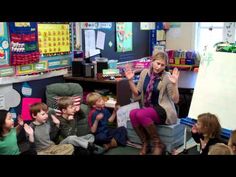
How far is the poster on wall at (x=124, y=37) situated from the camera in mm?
4461

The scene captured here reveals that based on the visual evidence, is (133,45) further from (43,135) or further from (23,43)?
(43,135)

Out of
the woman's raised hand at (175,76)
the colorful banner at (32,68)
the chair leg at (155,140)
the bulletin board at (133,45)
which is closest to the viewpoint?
the woman's raised hand at (175,76)

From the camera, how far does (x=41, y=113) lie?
260 cm

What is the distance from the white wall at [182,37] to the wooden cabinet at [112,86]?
7.19 ft

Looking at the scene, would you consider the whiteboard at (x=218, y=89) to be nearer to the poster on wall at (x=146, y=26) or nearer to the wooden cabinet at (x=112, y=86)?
the wooden cabinet at (x=112, y=86)

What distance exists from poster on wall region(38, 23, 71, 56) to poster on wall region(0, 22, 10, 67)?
42cm

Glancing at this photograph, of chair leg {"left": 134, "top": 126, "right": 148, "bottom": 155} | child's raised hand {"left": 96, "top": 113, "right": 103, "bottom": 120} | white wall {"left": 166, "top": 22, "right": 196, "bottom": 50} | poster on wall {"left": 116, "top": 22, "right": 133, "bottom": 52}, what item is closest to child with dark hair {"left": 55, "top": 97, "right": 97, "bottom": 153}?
child's raised hand {"left": 96, "top": 113, "right": 103, "bottom": 120}

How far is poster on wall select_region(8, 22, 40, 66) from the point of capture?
3129mm

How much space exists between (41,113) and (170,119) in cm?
124

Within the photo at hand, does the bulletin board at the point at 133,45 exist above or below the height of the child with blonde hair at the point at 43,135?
above

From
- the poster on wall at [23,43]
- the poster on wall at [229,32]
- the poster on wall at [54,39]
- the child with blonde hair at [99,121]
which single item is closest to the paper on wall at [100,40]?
the poster on wall at [54,39]

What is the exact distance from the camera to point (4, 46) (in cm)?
307

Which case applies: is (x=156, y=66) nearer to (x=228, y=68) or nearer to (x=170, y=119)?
(x=170, y=119)
